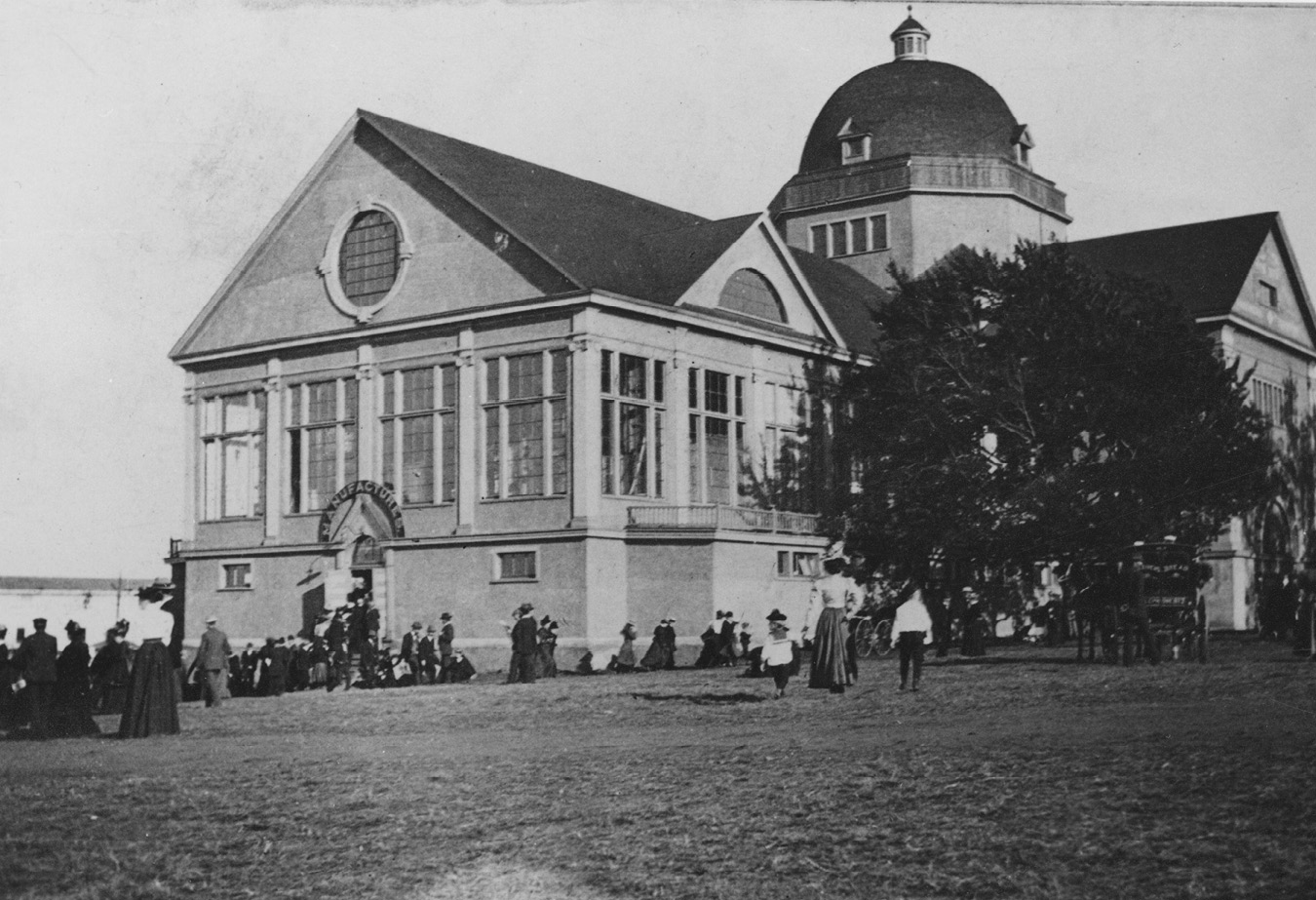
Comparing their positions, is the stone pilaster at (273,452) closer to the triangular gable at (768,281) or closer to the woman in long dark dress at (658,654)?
the triangular gable at (768,281)

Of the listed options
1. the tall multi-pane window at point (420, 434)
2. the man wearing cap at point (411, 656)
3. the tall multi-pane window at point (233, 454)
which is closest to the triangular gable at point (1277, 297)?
the tall multi-pane window at point (420, 434)

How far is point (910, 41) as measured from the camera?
2462 inches

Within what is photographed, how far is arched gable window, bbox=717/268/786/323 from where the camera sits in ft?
142

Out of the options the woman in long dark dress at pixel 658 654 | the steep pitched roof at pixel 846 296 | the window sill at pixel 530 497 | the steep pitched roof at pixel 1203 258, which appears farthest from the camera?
the steep pitched roof at pixel 1203 258

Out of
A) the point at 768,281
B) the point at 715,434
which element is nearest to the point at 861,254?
the point at 768,281

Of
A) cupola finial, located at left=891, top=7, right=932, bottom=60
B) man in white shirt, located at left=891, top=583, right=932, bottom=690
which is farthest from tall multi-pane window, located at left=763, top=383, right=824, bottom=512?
cupola finial, located at left=891, top=7, right=932, bottom=60

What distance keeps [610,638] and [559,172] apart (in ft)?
45.6

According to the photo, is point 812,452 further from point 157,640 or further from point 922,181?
point 157,640

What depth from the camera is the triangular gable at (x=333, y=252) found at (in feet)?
133

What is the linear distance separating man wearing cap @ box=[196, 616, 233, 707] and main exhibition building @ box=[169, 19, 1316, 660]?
1034 centimetres

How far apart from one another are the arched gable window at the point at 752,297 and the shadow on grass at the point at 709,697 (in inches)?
721

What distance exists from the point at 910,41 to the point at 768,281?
73.1ft

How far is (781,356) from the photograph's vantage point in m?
45.2

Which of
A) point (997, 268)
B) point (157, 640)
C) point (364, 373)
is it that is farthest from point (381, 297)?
point (157, 640)
